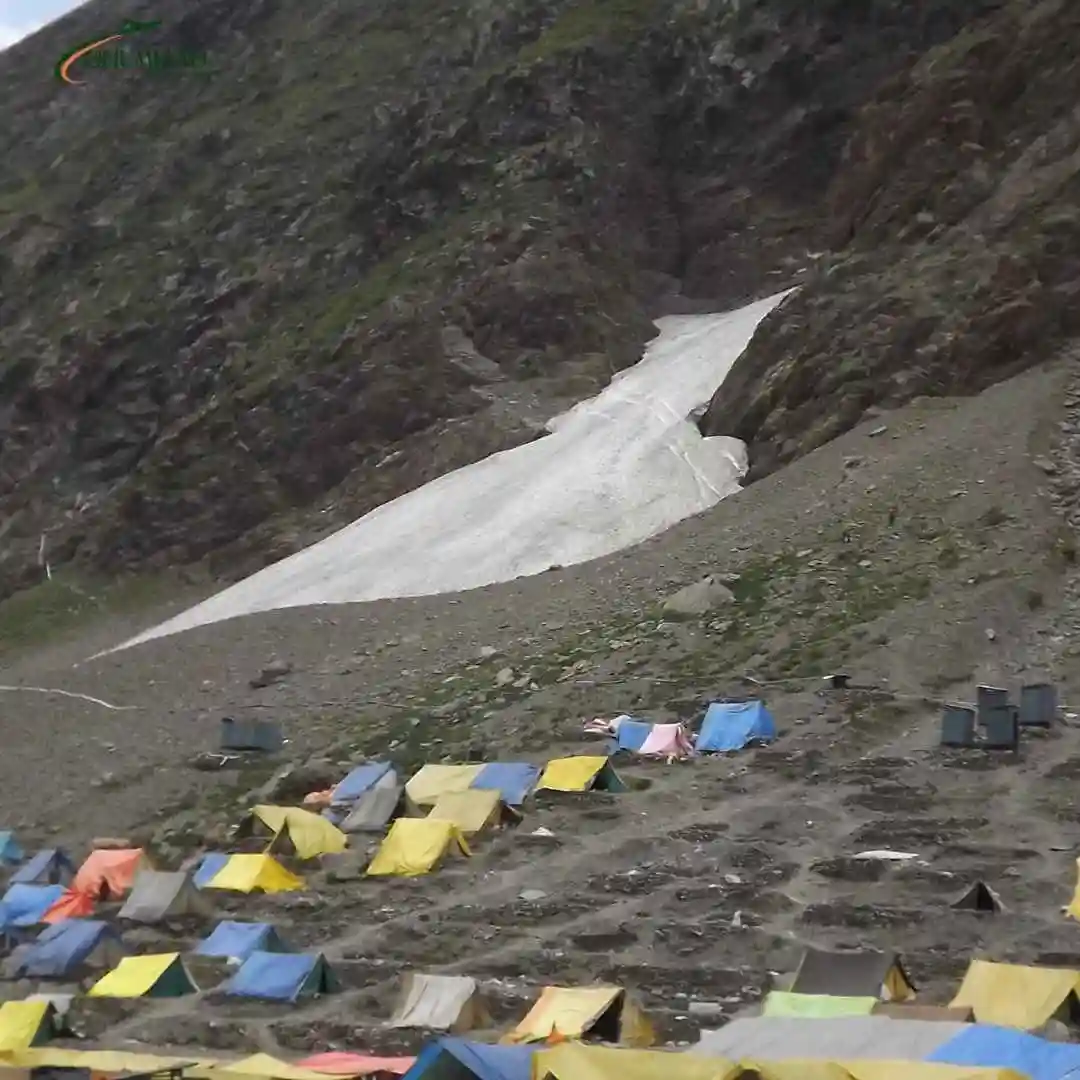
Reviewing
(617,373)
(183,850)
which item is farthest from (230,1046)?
(617,373)

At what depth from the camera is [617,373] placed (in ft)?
206

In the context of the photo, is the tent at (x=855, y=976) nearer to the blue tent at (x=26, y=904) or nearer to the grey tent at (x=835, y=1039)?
the grey tent at (x=835, y=1039)

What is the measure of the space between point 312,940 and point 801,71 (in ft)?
181

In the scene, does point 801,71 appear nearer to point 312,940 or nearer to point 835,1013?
point 312,940

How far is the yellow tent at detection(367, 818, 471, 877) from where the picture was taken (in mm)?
27453

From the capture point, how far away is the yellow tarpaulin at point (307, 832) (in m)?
29.0

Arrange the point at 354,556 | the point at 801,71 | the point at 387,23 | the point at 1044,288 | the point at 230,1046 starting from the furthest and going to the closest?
1. the point at 387,23
2. the point at 801,71
3. the point at 354,556
4. the point at 1044,288
5. the point at 230,1046

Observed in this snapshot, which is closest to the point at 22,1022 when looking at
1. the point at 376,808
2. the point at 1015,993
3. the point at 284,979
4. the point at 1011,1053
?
the point at 284,979

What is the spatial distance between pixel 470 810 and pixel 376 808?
7.96 feet

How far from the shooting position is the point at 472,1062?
14.8m

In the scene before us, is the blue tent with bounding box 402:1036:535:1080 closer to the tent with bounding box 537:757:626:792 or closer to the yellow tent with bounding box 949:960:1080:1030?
the yellow tent with bounding box 949:960:1080:1030

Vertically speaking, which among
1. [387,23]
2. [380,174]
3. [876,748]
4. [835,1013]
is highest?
[387,23]

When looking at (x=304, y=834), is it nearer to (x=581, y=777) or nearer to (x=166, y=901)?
(x=166, y=901)

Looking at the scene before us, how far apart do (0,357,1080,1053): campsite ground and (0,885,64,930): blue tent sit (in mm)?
3356
